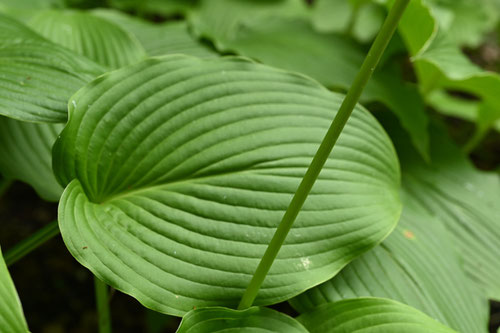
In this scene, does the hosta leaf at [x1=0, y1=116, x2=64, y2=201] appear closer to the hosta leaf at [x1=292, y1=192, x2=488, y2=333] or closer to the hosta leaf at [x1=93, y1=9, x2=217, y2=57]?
the hosta leaf at [x1=93, y1=9, x2=217, y2=57]

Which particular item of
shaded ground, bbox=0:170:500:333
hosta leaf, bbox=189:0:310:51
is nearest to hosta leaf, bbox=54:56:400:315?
shaded ground, bbox=0:170:500:333

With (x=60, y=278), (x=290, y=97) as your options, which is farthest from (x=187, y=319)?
(x=60, y=278)

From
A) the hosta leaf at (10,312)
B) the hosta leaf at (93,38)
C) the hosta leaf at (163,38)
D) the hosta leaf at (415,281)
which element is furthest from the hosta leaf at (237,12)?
the hosta leaf at (10,312)

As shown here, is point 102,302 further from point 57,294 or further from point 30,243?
point 57,294

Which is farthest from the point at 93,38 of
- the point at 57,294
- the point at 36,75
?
the point at 57,294

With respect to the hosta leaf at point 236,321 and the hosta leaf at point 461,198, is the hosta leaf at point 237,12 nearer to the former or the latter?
the hosta leaf at point 461,198

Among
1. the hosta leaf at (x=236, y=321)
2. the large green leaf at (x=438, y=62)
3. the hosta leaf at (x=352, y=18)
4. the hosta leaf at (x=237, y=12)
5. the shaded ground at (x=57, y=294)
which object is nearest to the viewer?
the hosta leaf at (x=236, y=321)
